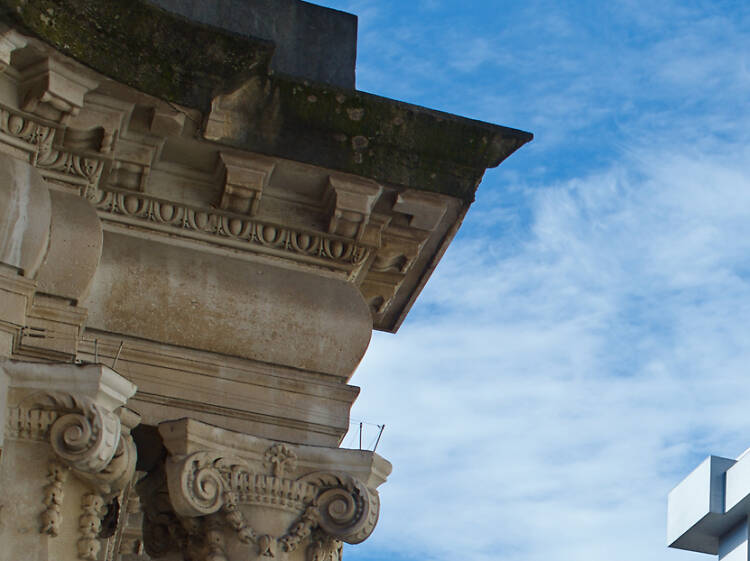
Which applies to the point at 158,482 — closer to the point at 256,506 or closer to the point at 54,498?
the point at 256,506

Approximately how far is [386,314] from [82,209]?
3.23 meters

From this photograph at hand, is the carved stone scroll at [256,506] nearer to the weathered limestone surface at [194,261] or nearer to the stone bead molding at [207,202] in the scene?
the weathered limestone surface at [194,261]

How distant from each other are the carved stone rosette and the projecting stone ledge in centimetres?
3803

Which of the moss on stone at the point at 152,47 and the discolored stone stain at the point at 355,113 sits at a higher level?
the discolored stone stain at the point at 355,113

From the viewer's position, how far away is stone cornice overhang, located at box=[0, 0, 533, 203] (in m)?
7.50

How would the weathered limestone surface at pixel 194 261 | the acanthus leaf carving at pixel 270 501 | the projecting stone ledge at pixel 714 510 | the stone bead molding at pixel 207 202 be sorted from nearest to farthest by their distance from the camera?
the weathered limestone surface at pixel 194 261, the acanthus leaf carving at pixel 270 501, the stone bead molding at pixel 207 202, the projecting stone ledge at pixel 714 510

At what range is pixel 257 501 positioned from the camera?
7.70 metres

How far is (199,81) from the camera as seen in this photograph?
25.5 ft

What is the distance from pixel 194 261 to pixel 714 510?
39.8 metres

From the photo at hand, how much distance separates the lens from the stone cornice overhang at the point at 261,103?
7496 millimetres

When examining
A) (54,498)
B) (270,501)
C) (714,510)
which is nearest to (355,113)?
(270,501)

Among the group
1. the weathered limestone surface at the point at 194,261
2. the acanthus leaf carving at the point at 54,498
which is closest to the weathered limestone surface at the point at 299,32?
the weathered limestone surface at the point at 194,261

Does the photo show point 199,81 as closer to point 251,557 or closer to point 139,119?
point 139,119

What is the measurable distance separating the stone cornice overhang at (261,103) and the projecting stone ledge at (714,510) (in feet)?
124
